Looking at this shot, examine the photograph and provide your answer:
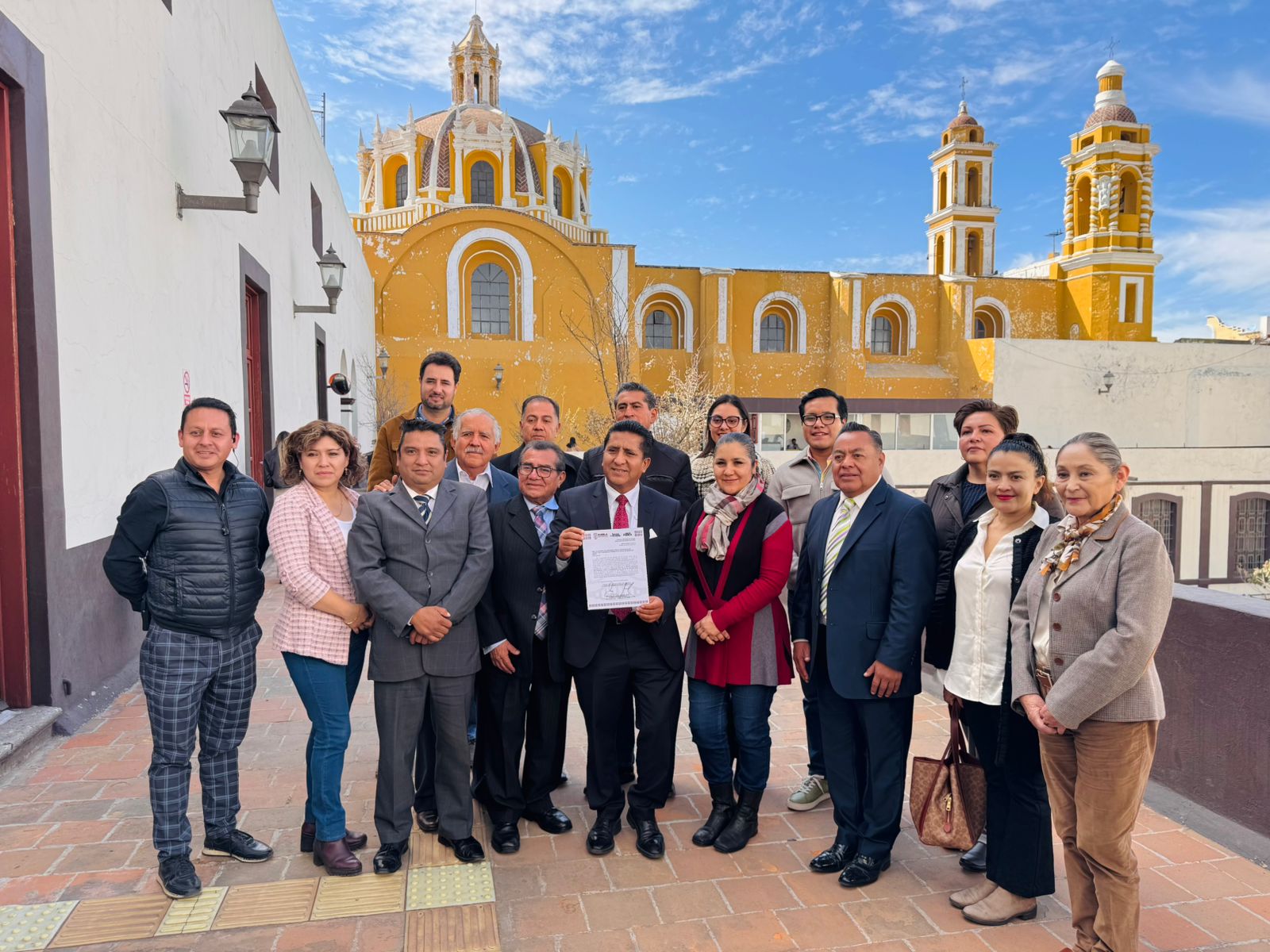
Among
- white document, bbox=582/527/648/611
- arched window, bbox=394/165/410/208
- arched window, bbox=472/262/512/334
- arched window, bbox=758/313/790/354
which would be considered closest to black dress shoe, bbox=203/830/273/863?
white document, bbox=582/527/648/611

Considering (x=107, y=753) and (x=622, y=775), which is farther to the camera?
(x=107, y=753)

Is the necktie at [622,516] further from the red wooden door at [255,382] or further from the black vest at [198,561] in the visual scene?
the red wooden door at [255,382]

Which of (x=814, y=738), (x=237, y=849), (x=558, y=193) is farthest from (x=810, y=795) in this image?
(x=558, y=193)

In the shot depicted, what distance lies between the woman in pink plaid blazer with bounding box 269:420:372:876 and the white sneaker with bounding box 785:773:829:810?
210 centimetres

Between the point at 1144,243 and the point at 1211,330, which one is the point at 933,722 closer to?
the point at 1144,243

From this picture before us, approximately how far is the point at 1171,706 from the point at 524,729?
3185mm

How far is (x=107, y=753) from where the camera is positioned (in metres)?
4.81

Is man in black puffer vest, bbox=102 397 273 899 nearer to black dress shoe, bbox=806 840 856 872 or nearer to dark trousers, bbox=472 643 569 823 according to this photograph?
dark trousers, bbox=472 643 569 823

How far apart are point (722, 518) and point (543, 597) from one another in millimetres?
926

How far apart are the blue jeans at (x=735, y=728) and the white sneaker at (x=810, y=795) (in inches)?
17.0

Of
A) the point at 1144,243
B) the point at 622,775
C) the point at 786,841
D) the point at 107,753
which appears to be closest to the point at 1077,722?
the point at 786,841

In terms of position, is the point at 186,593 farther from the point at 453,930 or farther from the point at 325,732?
the point at 453,930

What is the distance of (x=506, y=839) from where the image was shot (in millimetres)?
3785

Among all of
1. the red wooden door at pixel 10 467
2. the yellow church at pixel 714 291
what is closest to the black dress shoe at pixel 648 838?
the red wooden door at pixel 10 467
